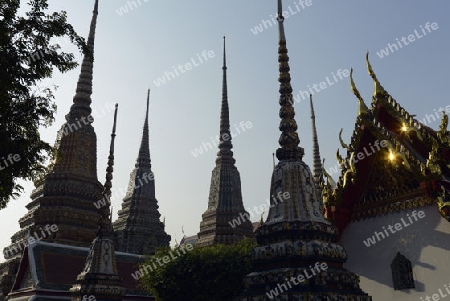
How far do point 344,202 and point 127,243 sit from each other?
3211 centimetres

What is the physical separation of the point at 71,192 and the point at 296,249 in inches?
1061

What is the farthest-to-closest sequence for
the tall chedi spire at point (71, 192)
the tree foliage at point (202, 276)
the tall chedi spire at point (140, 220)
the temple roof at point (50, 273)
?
the tall chedi spire at point (140, 220), the tall chedi spire at point (71, 192), the temple roof at point (50, 273), the tree foliage at point (202, 276)

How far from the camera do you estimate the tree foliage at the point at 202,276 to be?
1980 centimetres

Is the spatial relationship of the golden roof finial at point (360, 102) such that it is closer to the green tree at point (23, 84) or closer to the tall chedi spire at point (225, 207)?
the green tree at point (23, 84)

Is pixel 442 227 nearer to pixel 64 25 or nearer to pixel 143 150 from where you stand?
pixel 64 25

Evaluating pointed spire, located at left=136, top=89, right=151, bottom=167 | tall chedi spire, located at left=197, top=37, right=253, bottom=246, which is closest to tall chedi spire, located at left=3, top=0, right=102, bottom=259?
tall chedi spire, located at left=197, top=37, right=253, bottom=246

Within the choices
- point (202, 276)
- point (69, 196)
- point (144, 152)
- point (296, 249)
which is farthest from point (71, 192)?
point (296, 249)

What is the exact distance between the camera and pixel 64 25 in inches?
382

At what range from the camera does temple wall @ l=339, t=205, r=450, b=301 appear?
31.8ft

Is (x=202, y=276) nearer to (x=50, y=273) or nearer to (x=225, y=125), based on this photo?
(x=50, y=273)

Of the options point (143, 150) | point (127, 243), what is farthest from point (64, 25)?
point (143, 150)

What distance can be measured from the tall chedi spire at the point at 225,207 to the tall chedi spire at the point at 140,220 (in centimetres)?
492

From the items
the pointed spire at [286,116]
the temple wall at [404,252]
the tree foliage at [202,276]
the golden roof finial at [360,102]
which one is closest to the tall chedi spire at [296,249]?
the pointed spire at [286,116]

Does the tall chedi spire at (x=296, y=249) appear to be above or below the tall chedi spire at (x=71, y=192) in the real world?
below
